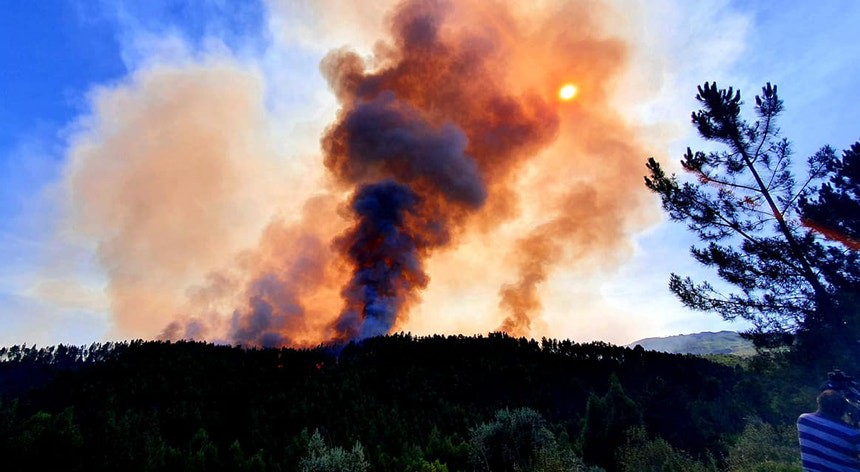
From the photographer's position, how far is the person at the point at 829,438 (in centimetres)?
500

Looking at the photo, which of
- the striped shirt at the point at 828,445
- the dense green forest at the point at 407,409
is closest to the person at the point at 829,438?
the striped shirt at the point at 828,445

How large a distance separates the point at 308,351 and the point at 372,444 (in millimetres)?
31848

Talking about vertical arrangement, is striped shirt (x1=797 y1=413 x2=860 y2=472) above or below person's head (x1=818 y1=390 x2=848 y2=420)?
below

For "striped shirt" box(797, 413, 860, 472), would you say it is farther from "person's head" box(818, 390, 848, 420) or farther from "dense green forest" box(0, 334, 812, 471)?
"dense green forest" box(0, 334, 812, 471)

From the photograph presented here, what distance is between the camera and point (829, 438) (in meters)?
5.13

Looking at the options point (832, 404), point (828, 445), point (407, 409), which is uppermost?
point (407, 409)

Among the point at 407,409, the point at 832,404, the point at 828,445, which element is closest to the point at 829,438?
the point at 828,445

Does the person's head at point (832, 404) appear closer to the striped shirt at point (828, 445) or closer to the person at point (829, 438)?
the person at point (829, 438)

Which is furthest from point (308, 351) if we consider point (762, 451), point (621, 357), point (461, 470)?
point (762, 451)

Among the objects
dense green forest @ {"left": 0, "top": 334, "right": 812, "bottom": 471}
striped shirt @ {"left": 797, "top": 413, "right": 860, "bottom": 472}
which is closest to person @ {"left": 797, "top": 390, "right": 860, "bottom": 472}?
striped shirt @ {"left": 797, "top": 413, "right": 860, "bottom": 472}

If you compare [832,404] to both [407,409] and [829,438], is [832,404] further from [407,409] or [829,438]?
[407,409]

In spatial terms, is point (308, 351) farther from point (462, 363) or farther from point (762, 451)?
point (762, 451)

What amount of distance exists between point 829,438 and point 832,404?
419 millimetres

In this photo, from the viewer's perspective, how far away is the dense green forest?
27438 millimetres
